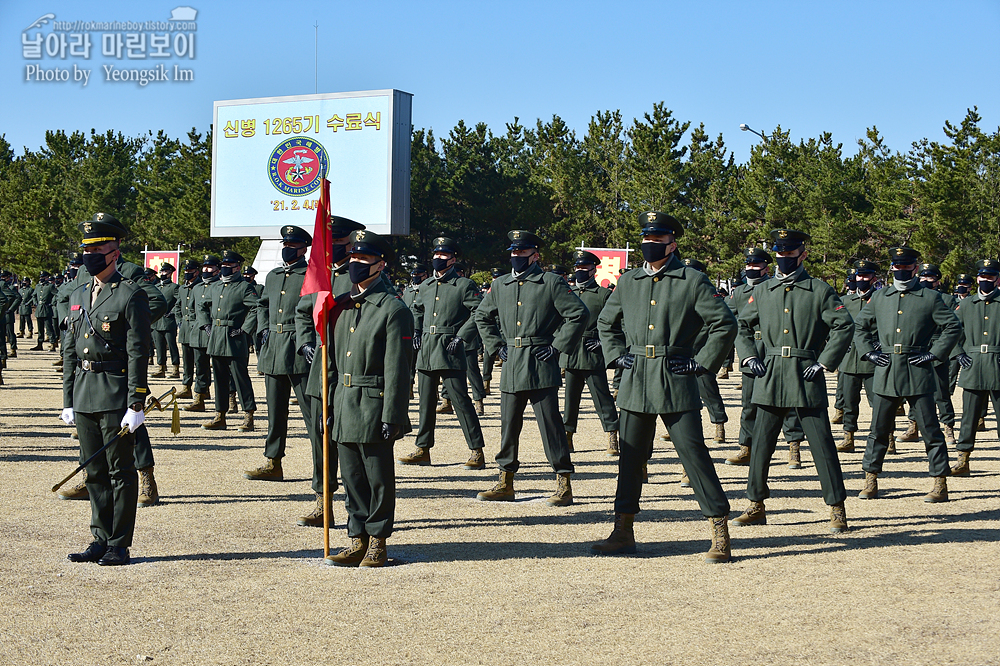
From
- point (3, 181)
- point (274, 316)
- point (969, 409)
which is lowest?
point (969, 409)

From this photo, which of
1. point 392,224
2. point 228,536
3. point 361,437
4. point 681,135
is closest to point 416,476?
point 228,536

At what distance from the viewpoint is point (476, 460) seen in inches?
426

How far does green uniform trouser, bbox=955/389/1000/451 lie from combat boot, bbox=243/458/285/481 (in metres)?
6.90

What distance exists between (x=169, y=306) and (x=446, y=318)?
32.4 feet

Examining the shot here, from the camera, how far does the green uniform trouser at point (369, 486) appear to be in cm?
675

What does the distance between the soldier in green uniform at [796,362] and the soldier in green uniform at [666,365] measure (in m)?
0.97

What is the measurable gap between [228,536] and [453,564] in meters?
1.81

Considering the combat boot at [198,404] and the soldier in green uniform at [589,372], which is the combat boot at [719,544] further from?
the combat boot at [198,404]

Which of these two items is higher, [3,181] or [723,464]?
[3,181]

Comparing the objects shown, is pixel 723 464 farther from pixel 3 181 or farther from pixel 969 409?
pixel 3 181

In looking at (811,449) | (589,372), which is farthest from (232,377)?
(811,449)

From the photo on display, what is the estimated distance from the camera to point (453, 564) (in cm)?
686

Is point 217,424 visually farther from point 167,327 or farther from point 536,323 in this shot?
point 167,327

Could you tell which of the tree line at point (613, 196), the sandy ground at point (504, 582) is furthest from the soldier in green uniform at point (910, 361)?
the tree line at point (613, 196)
